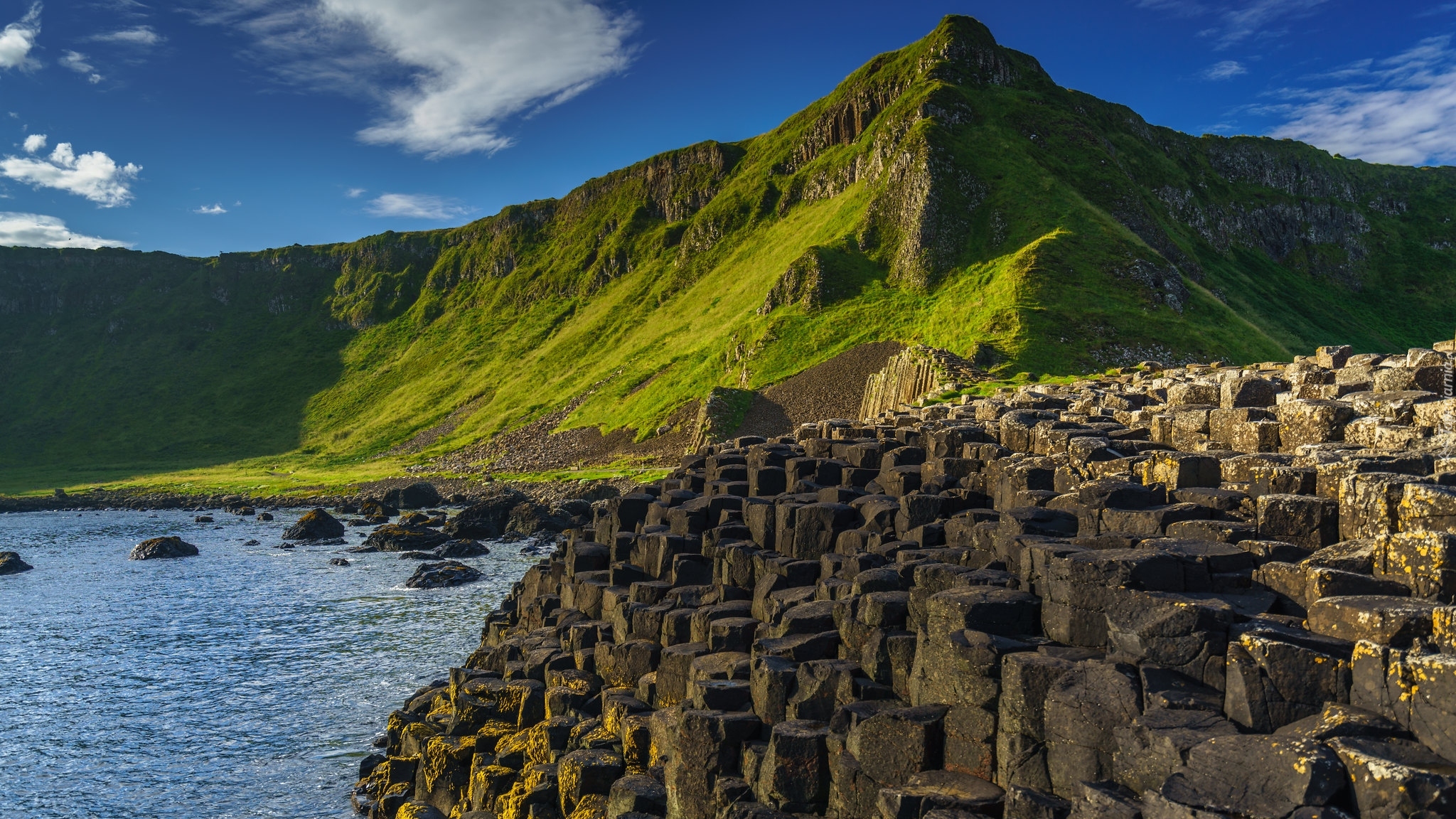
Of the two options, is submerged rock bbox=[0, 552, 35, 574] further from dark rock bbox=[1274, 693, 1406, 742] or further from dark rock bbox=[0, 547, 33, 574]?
dark rock bbox=[1274, 693, 1406, 742]

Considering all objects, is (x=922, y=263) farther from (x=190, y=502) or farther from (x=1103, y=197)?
(x=190, y=502)

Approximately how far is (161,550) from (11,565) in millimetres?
7720

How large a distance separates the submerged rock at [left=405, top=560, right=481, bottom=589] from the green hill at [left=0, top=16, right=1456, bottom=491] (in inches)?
1465

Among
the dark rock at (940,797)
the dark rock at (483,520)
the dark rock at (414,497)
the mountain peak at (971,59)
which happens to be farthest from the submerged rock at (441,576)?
the mountain peak at (971,59)

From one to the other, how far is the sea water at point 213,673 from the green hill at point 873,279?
42.1 metres

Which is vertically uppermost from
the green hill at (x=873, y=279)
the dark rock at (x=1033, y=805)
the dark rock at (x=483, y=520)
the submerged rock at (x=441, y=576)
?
the green hill at (x=873, y=279)

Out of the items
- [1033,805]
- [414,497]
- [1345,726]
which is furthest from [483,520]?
[1345,726]

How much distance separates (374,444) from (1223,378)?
138171 mm

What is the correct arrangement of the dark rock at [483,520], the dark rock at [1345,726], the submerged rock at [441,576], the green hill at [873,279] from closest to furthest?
the dark rock at [1345,726], the submerged rock at [441,576], the dark rock at [483,520], the green hill at [873,279]

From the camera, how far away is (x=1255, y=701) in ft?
26.8

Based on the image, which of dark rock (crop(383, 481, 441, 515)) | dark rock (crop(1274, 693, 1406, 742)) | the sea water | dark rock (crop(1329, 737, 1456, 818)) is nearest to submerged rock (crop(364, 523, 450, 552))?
the sea water

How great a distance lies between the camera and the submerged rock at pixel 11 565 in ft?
172

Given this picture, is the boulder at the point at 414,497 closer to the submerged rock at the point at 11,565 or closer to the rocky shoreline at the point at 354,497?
the rocky shoreline at the point at 354,497

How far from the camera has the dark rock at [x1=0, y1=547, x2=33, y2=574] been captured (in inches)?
2058
